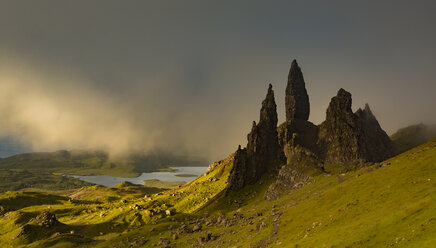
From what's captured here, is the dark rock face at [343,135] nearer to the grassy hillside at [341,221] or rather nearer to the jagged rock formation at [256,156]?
the jagged rock formation at [256,156]

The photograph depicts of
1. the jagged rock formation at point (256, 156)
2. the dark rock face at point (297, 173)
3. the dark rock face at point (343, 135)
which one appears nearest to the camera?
the dark rock face at point (297, 173)

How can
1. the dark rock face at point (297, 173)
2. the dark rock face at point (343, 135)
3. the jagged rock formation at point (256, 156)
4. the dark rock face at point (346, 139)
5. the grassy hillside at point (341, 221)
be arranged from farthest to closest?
the dark rock face at point (343, 135), the dark rock face at point (346, 139), the jagged rock formation at point (256, 156), the dark rock face at point (297, 173), the grassy hillside at point (341, 221)

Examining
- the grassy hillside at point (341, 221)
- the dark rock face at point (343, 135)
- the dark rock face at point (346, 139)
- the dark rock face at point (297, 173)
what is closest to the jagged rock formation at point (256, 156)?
the grassy hillside at point (341, 221)

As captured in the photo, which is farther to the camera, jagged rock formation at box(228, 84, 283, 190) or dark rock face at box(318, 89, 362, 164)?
dark rock face at box(318, 89, 362, 164)

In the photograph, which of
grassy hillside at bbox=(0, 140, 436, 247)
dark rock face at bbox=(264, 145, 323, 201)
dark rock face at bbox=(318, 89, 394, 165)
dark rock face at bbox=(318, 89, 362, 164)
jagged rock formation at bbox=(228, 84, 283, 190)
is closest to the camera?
grassy hillside at bbox=(0, 140, 436, 247)

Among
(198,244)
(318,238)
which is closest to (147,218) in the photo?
(198,244)

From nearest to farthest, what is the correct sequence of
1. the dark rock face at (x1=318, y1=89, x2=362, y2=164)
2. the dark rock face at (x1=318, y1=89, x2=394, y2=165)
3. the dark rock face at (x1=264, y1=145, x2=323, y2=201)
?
the dark rock face at (x1=264, y1=145, x2=323, y2=201), the dark rock face at (x1=318, y1=89, x2=394, y2=165), the dark rock face at (x1=318, y1=89, x2=362, y2=164)

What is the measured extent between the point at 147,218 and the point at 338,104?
588 ft

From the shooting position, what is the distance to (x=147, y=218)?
175875 mm

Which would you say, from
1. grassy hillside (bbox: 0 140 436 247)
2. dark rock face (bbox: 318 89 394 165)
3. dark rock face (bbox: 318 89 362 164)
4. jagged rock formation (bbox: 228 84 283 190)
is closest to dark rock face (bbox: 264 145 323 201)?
grassy hillside (bbox: 0 140 436 247)

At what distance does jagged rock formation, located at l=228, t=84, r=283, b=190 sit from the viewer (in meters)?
166

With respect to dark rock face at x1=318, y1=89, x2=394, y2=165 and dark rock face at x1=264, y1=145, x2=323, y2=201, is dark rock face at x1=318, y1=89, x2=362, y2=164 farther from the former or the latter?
dark rock face at x1=264, y1=145, x2=323, y2=201

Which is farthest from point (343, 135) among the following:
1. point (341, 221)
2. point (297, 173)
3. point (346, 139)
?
point (341, 221)

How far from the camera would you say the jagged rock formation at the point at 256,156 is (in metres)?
166
